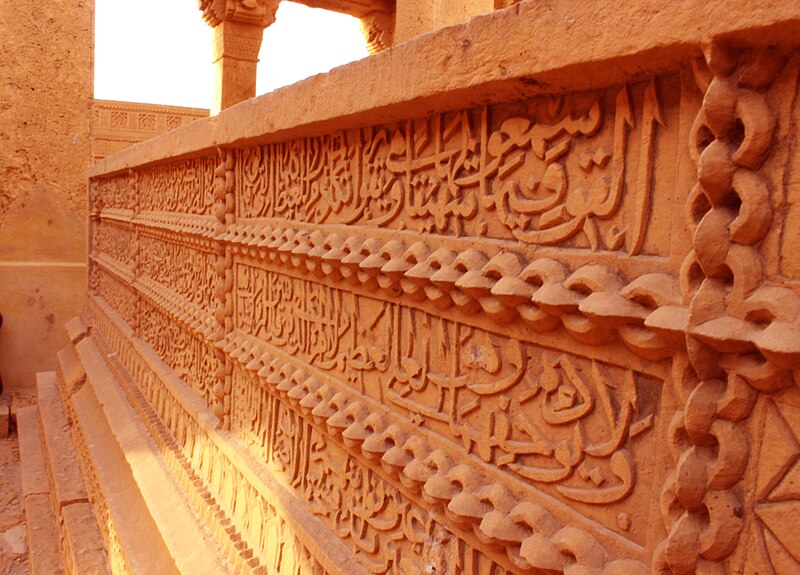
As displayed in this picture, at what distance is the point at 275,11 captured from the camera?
5023 mm

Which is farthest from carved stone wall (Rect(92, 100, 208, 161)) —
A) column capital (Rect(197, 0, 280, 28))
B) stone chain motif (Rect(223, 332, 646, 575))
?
stone chain motif (Rect(223, 332, 646, 575))

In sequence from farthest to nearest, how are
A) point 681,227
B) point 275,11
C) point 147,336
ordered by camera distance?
point 275,11
point 147,336
point 681,227

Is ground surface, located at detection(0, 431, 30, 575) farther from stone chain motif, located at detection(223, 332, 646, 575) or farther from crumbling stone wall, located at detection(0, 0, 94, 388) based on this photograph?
stone chain motif, located at detection(223, 332, 646, 575)

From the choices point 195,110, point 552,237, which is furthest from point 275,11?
point 195,110

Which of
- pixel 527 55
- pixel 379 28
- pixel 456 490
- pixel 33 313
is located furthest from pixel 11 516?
pixel 379 28

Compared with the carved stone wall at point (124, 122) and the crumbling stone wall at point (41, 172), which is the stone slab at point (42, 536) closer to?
the crumbling stone wall at point (41, 172)

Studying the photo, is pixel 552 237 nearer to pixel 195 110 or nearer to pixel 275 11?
pixel 275 11

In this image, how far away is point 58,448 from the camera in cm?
468

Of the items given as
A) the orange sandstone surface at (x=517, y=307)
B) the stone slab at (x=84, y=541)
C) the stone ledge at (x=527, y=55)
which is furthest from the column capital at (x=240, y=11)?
the stone slab at (x=84, y=541)

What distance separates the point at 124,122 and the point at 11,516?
24.6 feet

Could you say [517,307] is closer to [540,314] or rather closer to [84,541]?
[540,314]

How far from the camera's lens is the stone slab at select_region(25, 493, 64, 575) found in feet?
11.9

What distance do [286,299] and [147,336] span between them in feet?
8.04

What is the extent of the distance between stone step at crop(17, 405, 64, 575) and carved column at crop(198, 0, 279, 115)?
2825 mm
